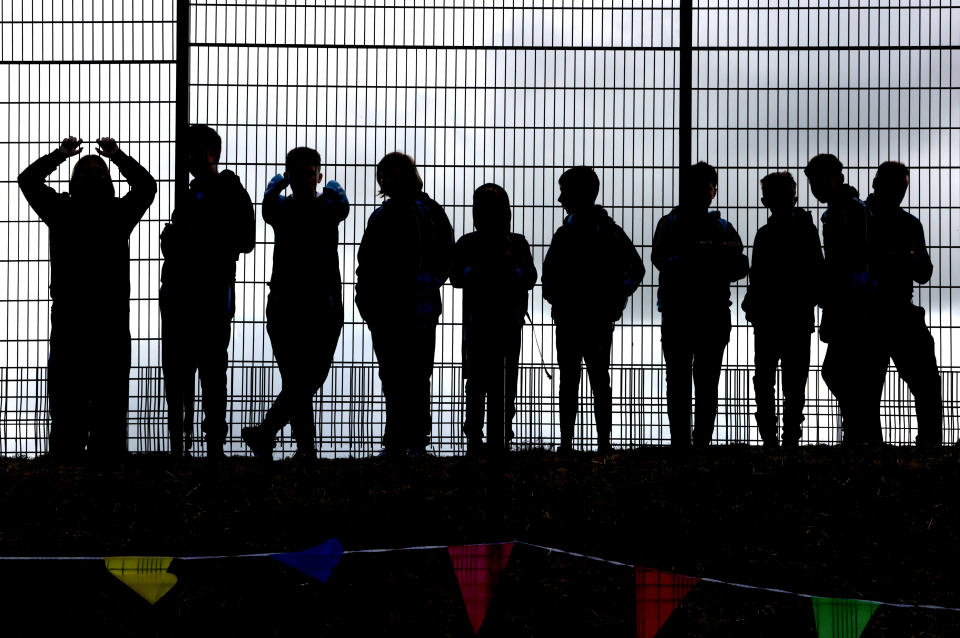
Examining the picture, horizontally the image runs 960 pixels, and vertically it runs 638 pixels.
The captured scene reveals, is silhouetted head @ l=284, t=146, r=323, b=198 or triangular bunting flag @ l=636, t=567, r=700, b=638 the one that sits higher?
silhouetted head @ l=284, t=146, r=323, b=198

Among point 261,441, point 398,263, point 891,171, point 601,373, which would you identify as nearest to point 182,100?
point 398,263

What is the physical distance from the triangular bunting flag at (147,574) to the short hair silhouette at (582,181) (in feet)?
11.2

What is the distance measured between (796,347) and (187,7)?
4046mm

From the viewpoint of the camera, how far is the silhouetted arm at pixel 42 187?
761 cm

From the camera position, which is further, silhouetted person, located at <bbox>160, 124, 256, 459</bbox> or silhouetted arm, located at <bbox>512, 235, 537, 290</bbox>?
silhouetted arm, located at <bbox>512, 235, 537, 290</bbox>

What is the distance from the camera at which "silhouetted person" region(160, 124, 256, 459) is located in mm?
7246

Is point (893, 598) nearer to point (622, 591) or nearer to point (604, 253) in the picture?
point (622, 591)

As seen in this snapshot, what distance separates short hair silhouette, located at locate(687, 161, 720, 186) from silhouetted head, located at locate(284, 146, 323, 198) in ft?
7.08

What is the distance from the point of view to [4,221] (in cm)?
841

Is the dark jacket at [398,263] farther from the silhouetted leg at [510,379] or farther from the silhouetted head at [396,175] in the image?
the silhouetted leg at [510,379]

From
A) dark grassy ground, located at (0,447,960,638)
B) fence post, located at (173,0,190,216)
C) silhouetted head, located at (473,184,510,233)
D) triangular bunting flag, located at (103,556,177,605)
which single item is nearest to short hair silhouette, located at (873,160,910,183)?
dark grassy ground, located at (0,447,960,638)

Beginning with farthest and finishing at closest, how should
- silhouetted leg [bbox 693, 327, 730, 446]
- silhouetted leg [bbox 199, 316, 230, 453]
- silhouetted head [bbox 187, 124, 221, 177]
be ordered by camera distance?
silhouetted leg [bbox 693, 327, 730, 446], silhouetted head [bbox 187, 124, 221, 177], silhouetted leg [bbox 199, 316, 230, 453]

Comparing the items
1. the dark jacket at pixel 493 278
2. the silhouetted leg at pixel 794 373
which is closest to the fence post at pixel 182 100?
the dark jacket at pixel 493 278

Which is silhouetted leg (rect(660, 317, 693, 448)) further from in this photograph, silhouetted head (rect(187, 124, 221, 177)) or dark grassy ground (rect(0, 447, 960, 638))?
silhouetted head (rect(187, 124, 221, 177))
